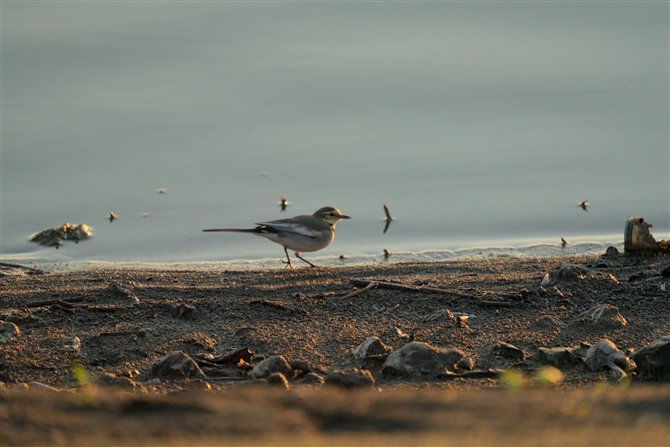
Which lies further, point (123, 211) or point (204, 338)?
point (123, 211)

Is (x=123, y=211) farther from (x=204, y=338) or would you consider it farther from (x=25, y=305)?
(x=204, y=338)

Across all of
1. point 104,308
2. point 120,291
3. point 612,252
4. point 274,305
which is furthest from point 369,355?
point 612,252

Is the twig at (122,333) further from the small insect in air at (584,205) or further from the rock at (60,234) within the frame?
the small insect in air at (584,205)

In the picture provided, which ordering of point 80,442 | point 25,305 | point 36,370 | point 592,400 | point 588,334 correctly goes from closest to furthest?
point 80,442 < point 592,400 < point 36,370 < point 588,334 < point 25,305

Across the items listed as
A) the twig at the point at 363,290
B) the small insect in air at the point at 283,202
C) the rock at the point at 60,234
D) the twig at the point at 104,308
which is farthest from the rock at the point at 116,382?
the small insect in air at the point at 283,202

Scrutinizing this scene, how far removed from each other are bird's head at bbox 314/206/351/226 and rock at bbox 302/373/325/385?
3.92 m

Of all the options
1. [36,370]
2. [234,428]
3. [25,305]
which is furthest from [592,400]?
[25,305]

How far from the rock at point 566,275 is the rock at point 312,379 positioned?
2.03 metres

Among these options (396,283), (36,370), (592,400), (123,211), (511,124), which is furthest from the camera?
(511,124)

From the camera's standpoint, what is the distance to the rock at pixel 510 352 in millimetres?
4008

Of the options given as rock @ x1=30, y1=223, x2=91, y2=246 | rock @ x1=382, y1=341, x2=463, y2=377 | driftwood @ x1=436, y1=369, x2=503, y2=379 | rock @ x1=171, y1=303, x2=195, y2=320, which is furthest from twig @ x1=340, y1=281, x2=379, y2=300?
rock @ x1=30, y1=223, x2=91, y2=246

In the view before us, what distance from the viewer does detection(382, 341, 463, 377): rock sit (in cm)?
375

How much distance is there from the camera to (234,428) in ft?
7.25

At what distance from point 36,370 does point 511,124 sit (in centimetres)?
666
